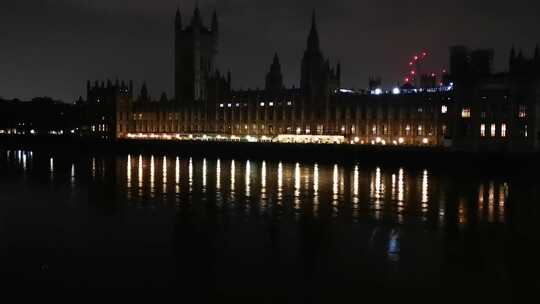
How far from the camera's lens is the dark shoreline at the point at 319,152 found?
5728 centimetres

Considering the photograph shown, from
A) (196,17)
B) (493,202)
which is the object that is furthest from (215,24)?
(493,202)

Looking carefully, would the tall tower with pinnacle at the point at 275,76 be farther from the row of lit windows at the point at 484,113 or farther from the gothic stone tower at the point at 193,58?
the row of lit windows at the point at 484,113

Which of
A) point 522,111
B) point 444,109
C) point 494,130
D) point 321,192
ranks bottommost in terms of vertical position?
point 321,192

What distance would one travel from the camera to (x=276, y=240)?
21.7 metres

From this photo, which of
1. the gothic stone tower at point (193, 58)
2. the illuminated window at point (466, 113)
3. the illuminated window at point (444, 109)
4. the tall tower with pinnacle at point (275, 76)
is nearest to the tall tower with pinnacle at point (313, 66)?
the tall tower with pinnacle at point (275, 76)

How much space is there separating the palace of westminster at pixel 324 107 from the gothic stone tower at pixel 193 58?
242 mm

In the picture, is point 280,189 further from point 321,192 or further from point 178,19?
point 178,19

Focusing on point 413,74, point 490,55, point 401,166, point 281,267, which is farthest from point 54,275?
point 413,74

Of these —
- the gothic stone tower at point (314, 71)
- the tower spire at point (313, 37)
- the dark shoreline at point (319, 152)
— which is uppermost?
the tower spire at point (313, 37)

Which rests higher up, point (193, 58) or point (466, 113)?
point (193, 58)

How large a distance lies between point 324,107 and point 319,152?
30516 millimetres

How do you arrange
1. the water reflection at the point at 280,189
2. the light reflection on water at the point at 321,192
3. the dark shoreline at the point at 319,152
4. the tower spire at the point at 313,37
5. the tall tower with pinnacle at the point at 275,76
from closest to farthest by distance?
the light reflection on water at the point at 321,192
the water reflection at the point at 280,189
the dark shoreline at the point at 319,152
the tower spire at the point at 313,37
the tall tower with pinnacle at the point at 275,76

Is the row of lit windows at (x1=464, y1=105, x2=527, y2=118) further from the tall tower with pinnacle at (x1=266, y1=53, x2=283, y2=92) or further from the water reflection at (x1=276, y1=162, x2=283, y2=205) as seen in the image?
the tall tower with pinnacle at (x1=266, y1=53, x2=283, y2=92)

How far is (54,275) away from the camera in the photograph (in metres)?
16.8
